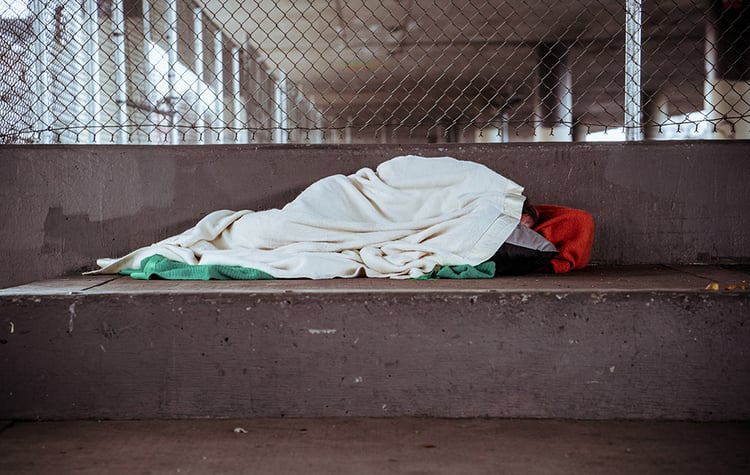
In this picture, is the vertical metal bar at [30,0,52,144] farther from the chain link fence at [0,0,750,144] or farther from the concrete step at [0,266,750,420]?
the concrete step at [0,266,750,420]

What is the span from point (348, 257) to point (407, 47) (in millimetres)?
8028

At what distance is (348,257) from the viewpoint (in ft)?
7.27

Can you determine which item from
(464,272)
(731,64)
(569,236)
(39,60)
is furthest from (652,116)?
(39,60)

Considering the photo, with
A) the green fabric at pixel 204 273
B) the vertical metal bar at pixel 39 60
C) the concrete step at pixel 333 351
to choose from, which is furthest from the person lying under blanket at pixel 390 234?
the vertical metal bar at pixel 39 60

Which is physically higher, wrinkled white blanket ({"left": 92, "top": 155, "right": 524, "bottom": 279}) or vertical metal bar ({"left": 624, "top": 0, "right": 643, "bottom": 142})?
vertical metal bar ({"left": 624, "top": 0, "right": 643, "bottom": 142})

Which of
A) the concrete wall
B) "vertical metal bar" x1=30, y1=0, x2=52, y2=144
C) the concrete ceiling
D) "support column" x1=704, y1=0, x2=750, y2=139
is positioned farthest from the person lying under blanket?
the concrete ceiling

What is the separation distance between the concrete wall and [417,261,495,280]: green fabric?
2.15 feet

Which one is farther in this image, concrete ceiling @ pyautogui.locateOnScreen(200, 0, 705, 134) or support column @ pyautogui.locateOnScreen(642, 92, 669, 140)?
concrete ceiling @ pyautogui.locateOnScreen(200, 0, 705, 134)

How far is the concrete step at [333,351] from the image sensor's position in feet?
5.76

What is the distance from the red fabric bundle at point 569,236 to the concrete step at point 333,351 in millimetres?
552

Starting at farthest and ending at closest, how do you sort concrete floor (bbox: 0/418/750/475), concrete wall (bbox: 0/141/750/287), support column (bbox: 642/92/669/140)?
support column (bbox: 642/92/669/140) → concrete wall (bbox: 0/141/750/287) → concrete floor (bbox: 0/418/750/475)

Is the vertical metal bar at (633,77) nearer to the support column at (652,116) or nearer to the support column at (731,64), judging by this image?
the support column at (652,116)

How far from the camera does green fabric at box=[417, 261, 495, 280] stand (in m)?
2.10

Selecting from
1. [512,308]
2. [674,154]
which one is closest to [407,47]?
[674,154]
